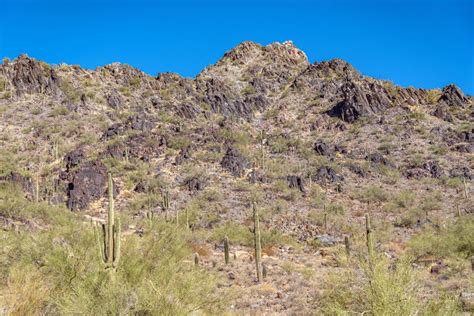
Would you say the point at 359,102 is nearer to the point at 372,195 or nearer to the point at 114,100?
the point at 372,195

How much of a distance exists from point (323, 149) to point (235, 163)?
9970mm

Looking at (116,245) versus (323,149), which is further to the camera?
(323,149)

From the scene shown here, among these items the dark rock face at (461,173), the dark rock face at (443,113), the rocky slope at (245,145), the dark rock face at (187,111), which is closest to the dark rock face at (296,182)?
the rocky slope at (245,145)

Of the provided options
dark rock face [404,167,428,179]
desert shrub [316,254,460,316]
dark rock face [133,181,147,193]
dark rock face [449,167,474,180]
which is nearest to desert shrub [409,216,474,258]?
desert shrub [316,254,460,316]

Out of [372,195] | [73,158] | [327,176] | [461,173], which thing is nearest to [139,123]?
[73,158]

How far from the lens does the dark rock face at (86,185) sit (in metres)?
32.5

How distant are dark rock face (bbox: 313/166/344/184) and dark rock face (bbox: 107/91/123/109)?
78.7 feet

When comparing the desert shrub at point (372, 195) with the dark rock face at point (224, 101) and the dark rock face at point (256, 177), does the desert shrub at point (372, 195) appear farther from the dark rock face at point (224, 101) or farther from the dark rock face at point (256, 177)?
the dark rock face at point (224, 101)

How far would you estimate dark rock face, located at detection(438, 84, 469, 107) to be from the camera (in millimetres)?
55797

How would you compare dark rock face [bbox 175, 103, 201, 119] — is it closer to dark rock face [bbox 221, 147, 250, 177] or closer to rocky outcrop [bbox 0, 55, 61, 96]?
dark rock face [bbox 221, 147, 250, 177]

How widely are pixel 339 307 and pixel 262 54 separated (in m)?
72.6

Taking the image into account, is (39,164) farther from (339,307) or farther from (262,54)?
(262,54)

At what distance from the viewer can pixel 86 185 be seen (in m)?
34.2

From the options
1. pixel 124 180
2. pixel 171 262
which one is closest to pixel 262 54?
pixel 124 180
